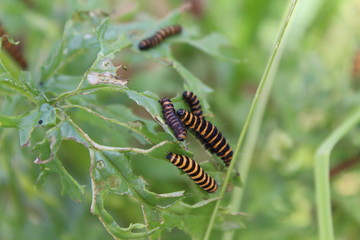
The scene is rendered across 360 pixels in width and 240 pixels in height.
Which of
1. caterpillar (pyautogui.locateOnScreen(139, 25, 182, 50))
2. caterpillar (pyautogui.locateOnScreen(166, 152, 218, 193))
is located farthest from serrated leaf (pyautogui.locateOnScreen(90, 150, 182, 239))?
caterpillar (pyautogui.locateOnScreen(139, 25, 182, 50))

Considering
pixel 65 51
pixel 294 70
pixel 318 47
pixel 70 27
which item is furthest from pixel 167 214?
pixel 318 47

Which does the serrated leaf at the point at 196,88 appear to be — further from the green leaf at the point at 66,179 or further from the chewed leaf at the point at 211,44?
the green leaf at the point at 66,179

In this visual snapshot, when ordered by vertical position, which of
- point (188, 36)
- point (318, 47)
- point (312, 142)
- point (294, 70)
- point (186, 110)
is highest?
point (318, 47)

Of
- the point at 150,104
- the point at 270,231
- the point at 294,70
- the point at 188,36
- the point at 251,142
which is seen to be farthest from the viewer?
the point at 294,70

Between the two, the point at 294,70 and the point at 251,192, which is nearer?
the point at 251,192

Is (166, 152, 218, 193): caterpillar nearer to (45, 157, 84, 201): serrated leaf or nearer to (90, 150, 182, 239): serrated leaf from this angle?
(90, 150, 182, 239): serrated leaf

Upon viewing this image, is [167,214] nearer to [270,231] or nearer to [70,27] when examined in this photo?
[70,27]
